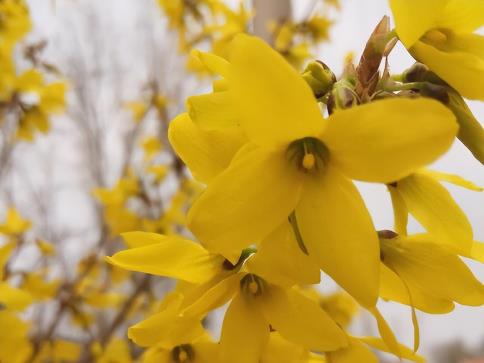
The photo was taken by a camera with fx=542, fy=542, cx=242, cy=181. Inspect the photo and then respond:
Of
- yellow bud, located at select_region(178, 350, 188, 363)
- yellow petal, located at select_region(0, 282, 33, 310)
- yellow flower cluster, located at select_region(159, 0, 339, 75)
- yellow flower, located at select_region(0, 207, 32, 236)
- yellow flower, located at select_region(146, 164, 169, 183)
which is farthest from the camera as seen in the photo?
yellow flower, located at select_region(146, 164, 169, 183)

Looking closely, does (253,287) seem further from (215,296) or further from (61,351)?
(61,351)

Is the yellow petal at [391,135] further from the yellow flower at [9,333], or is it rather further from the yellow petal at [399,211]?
the yellow flower at [9,333]

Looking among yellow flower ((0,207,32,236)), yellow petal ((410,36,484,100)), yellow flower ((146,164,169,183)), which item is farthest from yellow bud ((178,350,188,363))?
yellow flower ((146,164,169,183))

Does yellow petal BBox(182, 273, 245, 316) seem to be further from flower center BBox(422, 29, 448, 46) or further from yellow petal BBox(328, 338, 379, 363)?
flower center BBox(422, 29, 448, 46)

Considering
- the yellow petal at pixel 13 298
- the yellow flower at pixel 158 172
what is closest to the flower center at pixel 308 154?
the yellow petal at pixel 13 298

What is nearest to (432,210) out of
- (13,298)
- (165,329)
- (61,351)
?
(165,329)

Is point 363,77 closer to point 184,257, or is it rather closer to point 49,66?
point 184,257

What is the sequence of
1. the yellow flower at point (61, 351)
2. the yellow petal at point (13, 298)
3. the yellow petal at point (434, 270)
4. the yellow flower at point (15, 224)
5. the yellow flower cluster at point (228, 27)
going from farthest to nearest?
1. the yellow flower cluster at point (228, 27)
2. the yellow flower at point (15, 224)
3. the yellow flower at point (61, 351)
4. the yellow petal at point (13, 298)
5. the yellow petal at point (434, 270)
